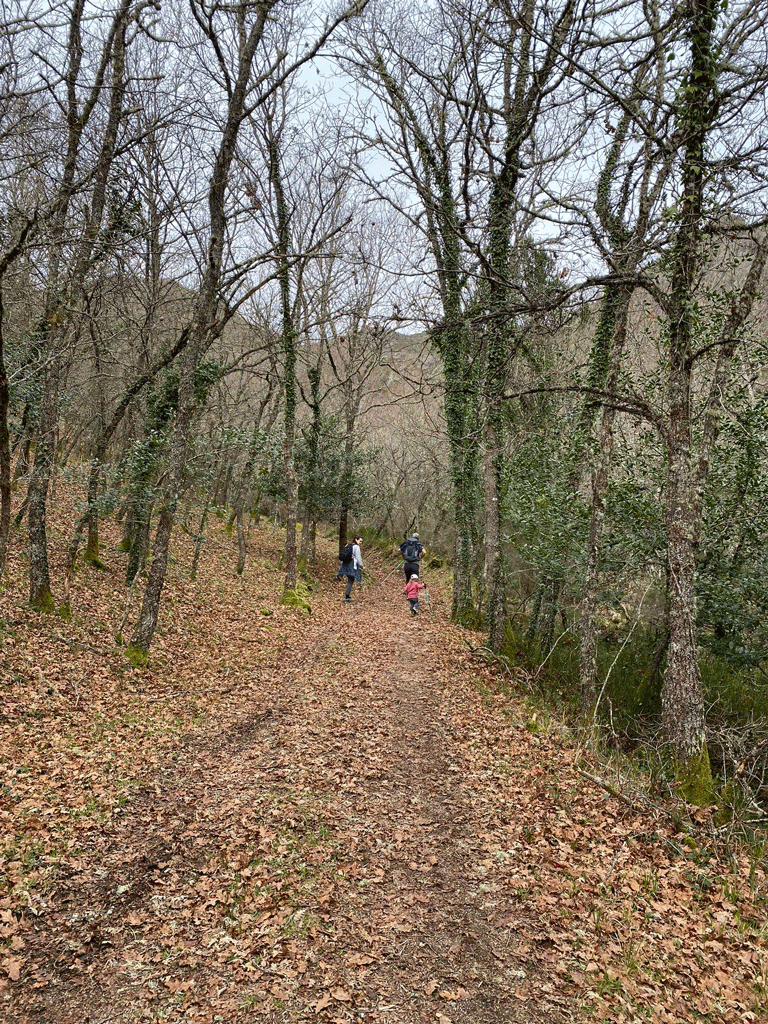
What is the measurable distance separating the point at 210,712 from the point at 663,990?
20.3 ft

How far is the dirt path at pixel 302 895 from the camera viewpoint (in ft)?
11.0

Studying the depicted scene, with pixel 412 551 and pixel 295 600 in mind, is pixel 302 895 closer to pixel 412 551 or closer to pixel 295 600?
pixel 295 600

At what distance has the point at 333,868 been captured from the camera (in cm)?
456

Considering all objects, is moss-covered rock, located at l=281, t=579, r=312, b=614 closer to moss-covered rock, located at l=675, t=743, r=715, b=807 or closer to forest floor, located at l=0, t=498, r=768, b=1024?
forest floor, located at l=0, t=498, r=768, b=1024

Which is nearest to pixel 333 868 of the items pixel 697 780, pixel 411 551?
pixel 697 780

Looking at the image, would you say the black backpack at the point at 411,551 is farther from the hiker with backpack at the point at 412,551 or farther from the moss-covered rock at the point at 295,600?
the moss-covered rock at the point at 295,600

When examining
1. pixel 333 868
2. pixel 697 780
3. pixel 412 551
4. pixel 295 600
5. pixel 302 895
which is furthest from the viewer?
pixel 412 551

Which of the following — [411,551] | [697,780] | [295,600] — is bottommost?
[295,600]

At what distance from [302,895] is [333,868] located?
0.39 metres

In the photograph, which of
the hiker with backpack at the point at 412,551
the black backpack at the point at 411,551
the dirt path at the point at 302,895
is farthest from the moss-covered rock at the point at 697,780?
the black backpack at the point at 411,551

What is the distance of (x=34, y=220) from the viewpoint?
18.6 ft

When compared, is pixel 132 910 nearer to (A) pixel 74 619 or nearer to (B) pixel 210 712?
(B) pixel 210 712

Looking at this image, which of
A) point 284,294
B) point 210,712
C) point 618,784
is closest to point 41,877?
point 210,712

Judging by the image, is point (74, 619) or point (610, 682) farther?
point (610, 682)
